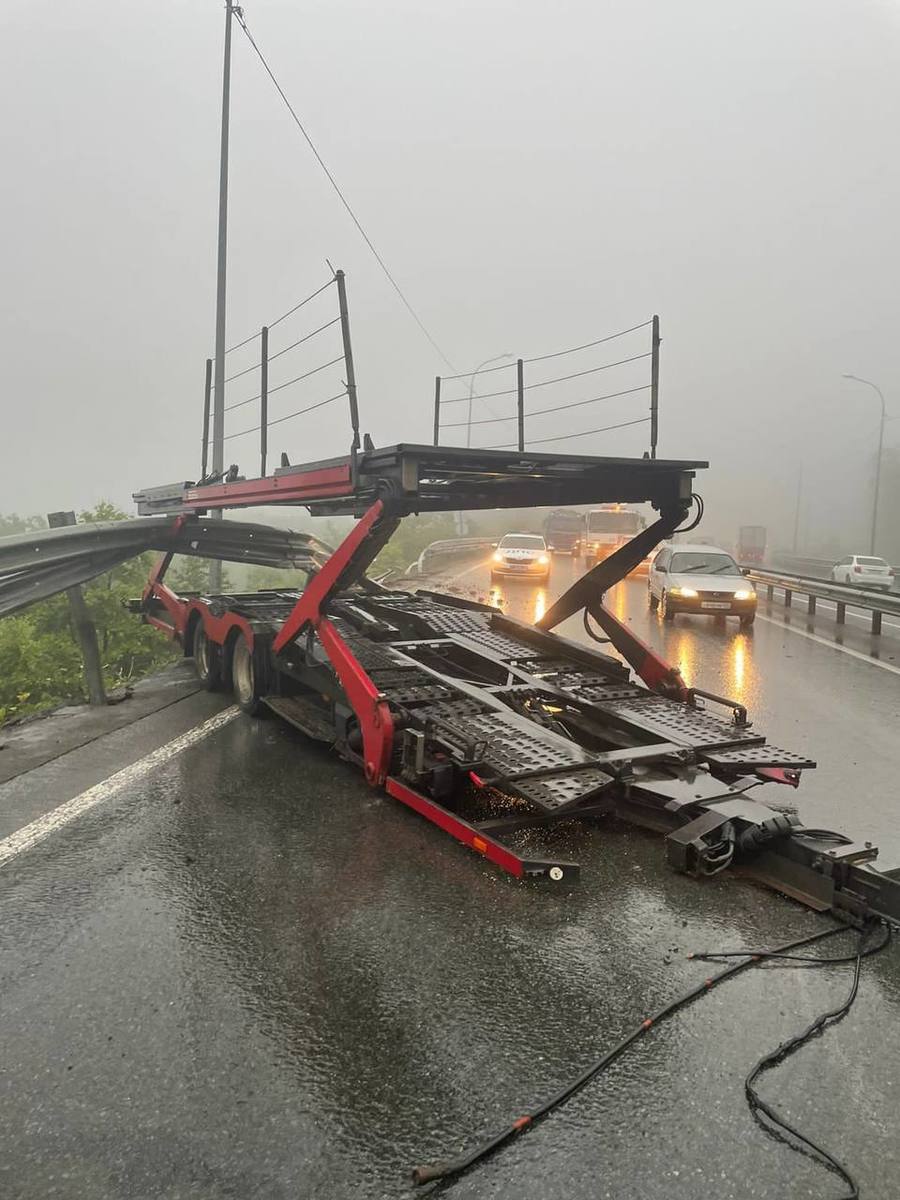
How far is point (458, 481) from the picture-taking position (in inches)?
287

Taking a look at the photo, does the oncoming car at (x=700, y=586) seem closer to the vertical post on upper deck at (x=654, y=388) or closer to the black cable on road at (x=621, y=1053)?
the vertical post on upper deck at (x=654, y=388)

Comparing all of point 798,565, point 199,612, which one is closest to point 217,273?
point 199,612

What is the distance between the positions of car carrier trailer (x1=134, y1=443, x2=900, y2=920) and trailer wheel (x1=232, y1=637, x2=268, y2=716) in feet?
0.07

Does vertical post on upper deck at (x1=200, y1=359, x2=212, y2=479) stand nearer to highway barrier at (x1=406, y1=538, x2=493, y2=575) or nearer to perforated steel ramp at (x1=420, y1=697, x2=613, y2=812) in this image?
perforated steel ramp at (x1=420, y1=697, x2=613, y2=812)

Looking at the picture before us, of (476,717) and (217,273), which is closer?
(476,717)

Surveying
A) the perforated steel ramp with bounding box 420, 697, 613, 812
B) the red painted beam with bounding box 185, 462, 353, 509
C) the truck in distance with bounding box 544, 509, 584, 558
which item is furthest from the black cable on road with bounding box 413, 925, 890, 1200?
the truck in distance with bounding box 544, 509, 584, 558

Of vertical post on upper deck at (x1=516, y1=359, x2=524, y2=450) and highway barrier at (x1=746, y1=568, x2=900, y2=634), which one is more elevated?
vertical post on upper deck at (x1=516, y1=359, x2=524, y2=450)

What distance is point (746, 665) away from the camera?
452 inches

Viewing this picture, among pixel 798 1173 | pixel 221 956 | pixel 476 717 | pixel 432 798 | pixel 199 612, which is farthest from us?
pixel 199 612

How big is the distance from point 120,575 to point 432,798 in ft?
42.8

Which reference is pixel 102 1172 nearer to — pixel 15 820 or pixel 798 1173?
pixel 798 1173

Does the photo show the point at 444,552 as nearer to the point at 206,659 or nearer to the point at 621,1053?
the point at 206,659

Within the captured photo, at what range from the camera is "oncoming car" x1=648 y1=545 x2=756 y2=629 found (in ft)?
51.1

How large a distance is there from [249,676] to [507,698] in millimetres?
3066
